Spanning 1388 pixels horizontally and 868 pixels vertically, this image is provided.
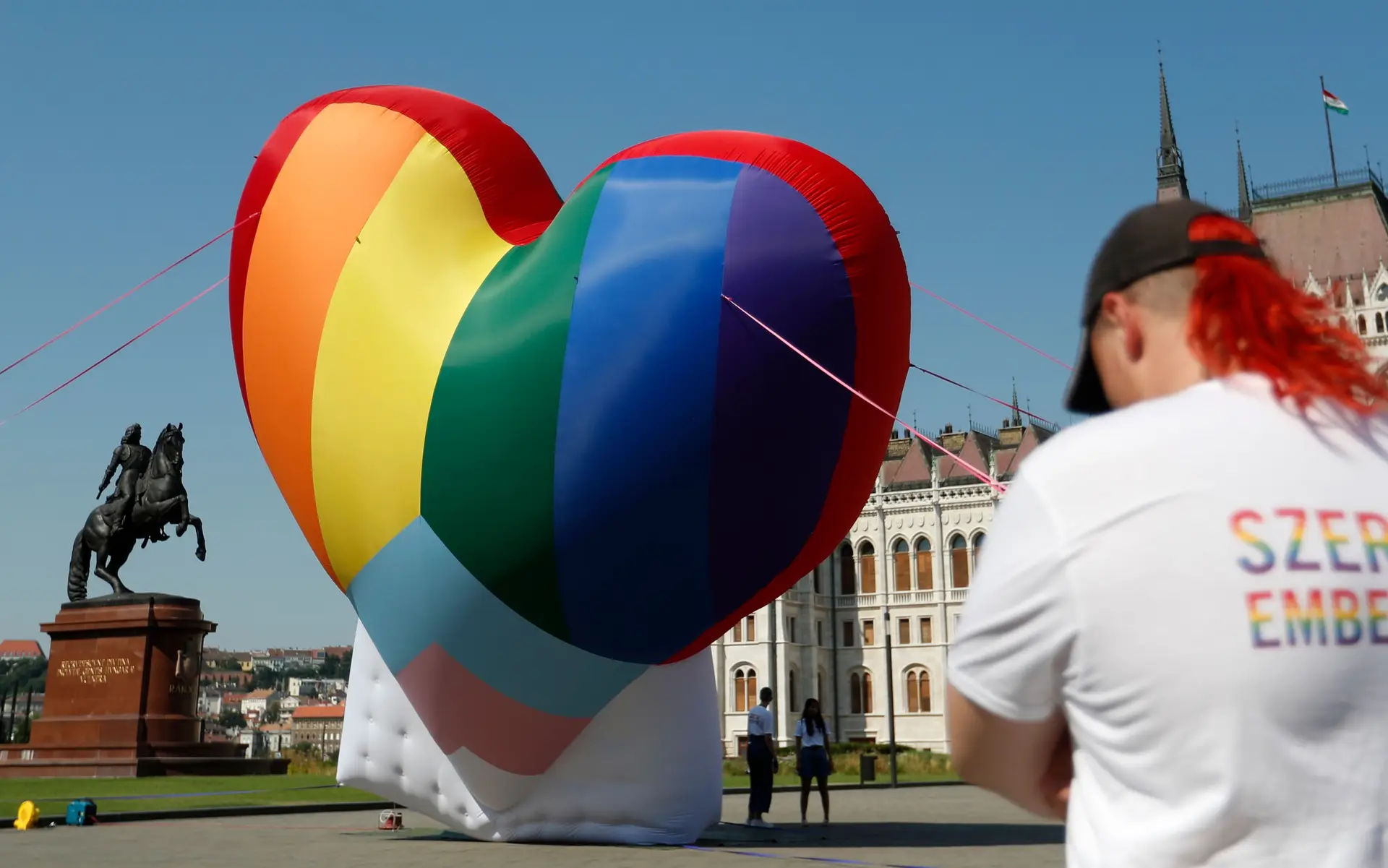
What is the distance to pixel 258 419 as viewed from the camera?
1157 centimetres

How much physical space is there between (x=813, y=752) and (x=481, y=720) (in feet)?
17.2

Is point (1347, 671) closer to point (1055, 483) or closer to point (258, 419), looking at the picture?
point (1055, 483)

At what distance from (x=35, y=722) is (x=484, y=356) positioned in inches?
719

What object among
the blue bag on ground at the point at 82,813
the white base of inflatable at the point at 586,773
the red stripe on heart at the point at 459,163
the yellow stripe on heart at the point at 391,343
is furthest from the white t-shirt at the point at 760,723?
the blue bag on ground at the point at 82,813

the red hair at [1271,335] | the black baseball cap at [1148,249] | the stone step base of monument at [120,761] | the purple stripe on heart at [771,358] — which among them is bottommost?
A: the stone step base of monument at [120,761]

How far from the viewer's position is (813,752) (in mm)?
14602

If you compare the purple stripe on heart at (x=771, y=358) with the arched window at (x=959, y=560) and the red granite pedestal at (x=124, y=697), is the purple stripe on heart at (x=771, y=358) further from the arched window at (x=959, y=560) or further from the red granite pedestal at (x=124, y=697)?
the arched window at (x=959, y=560)

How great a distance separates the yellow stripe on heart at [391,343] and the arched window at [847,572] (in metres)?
62.2

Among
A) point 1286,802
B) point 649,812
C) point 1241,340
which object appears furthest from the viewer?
point 649,812

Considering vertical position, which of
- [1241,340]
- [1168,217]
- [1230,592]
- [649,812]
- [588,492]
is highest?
[588,492]

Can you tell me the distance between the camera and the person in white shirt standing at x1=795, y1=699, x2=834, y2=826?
572 inches

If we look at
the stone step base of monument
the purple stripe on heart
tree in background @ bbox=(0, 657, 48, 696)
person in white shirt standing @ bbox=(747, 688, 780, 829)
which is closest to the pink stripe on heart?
the purple stripe on heart

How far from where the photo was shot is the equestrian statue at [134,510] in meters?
25.4


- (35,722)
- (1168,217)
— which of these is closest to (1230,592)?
(1168,217)
